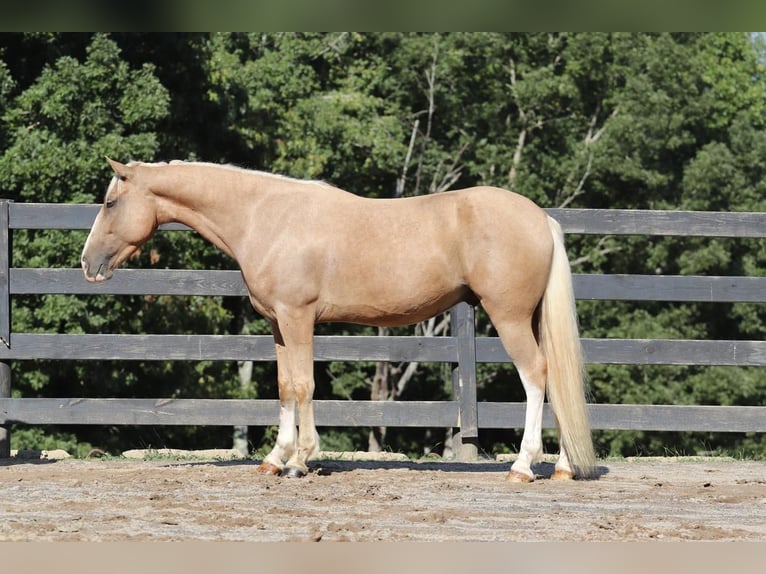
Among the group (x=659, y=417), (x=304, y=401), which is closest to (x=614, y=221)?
(x=659, y=417)

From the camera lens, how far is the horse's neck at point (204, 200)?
18.8 ft

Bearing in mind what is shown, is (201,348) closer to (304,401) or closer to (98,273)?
(98,273)

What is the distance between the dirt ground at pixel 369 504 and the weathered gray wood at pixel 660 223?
5.40 feet

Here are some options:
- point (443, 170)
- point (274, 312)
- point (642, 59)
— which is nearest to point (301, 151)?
point (443, 170)

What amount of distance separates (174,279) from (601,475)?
3.13 m

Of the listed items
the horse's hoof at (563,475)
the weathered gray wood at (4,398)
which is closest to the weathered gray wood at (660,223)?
the horse's hoof at (563,475)

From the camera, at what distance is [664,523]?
3.88 m

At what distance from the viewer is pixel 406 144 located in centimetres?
2247

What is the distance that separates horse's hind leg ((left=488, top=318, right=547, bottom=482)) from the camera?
534 cm

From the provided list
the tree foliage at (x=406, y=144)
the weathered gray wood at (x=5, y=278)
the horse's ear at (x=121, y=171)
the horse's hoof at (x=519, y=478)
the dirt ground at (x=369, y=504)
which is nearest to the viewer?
the dirt ground at (x=369, y=504)

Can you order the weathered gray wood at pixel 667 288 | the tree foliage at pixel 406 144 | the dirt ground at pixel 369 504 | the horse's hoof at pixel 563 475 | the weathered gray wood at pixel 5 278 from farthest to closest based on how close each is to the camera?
the tree foliage at pixel 406 144, the weathered gray wood at pixel 667 288, the weathered gray wood at pixel 5 278, the horse's hoof at pixel 563 475, the dirt ground at pixel 369 504

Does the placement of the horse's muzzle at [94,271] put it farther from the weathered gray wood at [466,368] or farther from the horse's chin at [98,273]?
the weathered gray wood at [466,368]

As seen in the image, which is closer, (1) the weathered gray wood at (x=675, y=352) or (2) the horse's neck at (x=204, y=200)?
→ (2) the horse's neck at (x=204, y=200)

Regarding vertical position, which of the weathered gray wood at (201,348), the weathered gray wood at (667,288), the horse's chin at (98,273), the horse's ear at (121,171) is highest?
the horse's ear at (121,171)
